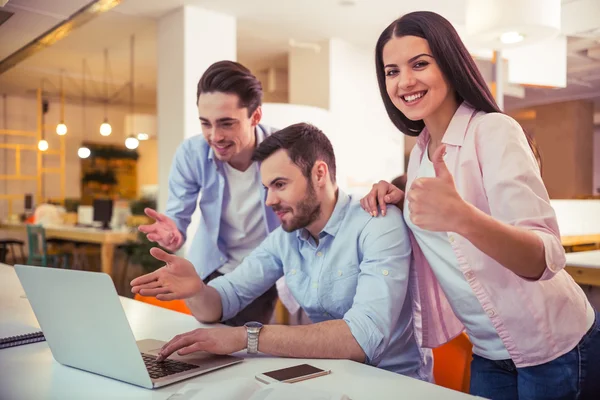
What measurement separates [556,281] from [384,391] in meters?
0.44

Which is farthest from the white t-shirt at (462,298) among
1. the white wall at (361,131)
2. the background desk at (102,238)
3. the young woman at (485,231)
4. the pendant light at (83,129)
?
the white wall at (361,131)

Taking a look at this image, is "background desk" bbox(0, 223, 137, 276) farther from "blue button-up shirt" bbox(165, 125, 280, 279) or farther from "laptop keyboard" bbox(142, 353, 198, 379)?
"laptop keyboard" bbox(142, 353, 198, 379)

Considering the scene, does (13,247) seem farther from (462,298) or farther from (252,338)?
(462,298)

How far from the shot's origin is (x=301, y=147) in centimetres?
156

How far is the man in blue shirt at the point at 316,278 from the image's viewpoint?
1138 mm

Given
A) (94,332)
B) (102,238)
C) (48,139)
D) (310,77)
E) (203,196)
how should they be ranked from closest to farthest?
(94,332) → (48,139) → (203,196) → (102,238) → (310,77)

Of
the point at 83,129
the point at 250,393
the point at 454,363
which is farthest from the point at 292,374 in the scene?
the point at 83,129

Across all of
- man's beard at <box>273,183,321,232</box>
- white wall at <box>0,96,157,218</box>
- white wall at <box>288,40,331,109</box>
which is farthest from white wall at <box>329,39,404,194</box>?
man's beard at <box>273,183,321,232</box>

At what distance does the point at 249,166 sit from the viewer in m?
1.99

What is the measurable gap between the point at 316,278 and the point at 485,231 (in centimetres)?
68

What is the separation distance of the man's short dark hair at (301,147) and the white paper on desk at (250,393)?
2.58ft

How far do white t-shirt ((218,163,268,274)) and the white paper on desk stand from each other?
1.12m

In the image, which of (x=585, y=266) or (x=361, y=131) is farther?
(x=361, y=131)

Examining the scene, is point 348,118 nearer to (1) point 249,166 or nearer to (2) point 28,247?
(1) point 249,166
